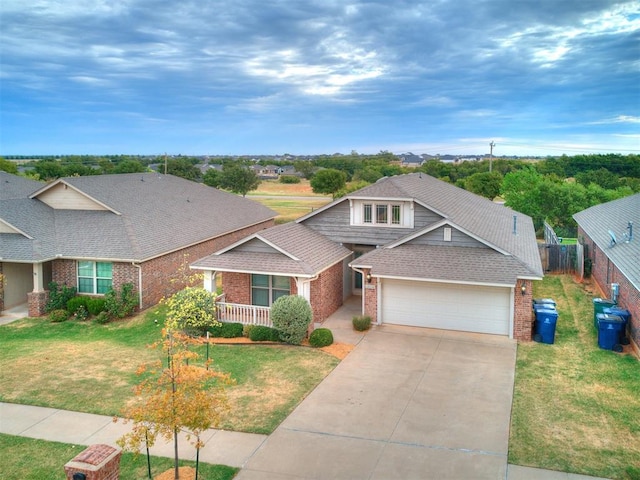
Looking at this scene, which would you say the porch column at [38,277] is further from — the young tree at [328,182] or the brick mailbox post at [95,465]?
Answer: the young tree at [328,182]

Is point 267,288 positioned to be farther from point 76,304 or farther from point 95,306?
point 76,304

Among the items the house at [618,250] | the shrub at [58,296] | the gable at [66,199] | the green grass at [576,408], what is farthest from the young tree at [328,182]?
the green grass at [576,408]

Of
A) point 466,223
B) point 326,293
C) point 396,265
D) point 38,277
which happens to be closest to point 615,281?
point 466,223

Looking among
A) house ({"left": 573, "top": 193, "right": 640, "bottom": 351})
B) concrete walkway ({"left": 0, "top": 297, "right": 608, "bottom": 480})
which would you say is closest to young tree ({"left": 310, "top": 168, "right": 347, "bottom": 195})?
house ({"left": 573, "top": 193, "right": 640, "bottom": 351})

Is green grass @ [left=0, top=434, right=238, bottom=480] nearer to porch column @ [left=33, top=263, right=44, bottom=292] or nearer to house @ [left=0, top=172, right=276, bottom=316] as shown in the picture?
house @ [left=0, top=172, right=276, bottom=316]

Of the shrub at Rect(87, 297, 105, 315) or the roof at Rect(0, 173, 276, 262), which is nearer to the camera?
the shrub at Rect(87, 297, 105, 315)

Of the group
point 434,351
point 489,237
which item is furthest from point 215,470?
point 489,237
